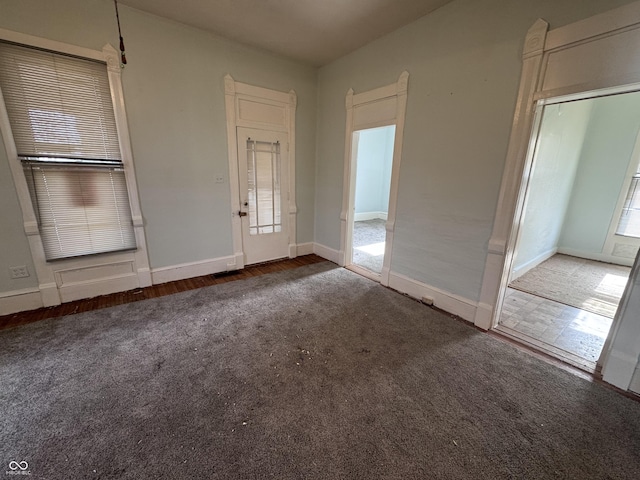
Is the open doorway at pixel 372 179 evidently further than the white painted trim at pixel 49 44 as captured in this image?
Yes

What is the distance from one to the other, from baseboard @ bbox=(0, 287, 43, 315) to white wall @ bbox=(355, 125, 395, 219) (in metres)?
6.93

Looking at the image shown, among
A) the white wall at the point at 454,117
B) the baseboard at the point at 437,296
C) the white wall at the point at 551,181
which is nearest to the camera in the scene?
the white wall at the point at 454,117

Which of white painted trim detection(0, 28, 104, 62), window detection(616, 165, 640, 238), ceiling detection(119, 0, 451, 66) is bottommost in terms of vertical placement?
window detection(616, 165, 640, 238)

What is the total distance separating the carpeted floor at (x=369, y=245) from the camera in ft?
13.8

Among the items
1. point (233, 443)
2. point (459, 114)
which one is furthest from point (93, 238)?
point (459, 114)

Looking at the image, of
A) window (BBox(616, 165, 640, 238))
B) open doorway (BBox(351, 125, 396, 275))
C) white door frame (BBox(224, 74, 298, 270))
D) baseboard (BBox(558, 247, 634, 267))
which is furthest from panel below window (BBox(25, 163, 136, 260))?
window (BBox(616, 165, 640, 238))

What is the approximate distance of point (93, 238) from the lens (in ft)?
9.21

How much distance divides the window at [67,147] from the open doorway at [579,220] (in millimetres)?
4450

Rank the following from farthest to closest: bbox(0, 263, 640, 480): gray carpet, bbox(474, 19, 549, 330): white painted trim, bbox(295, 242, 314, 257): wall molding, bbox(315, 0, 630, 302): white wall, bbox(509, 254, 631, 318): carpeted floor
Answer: bbox(295, 242, 314, 257): wall molding, bbox(509, 254, 631, 318): carpeted floor, bbox(315, 0, 630, 302): white wall, bbox(474, 19, 549, 330): white painted trim, bbox(0, 263, 640, 480): gray carpet

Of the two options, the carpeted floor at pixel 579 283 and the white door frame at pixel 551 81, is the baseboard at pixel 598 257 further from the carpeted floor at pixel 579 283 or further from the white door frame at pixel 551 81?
the white door frame at pixel 551 81

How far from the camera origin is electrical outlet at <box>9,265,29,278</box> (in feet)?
8.16

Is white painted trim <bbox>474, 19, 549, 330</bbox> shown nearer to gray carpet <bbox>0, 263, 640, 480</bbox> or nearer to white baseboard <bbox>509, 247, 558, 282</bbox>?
gray carpet <bbox>0, 263, 640, 480</bbox>

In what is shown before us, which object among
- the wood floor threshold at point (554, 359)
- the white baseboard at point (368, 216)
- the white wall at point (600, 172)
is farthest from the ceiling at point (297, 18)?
the white baseboard at point (368, 216)

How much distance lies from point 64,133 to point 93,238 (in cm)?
108
